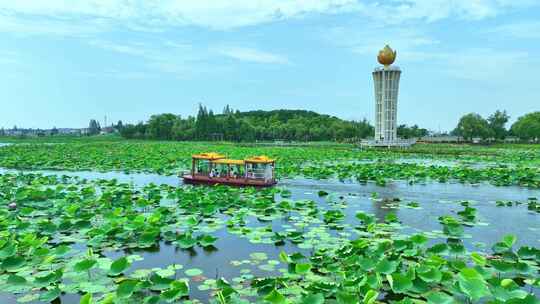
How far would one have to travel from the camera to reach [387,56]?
58156 millimetres

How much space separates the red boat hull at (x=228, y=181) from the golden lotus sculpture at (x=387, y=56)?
45.8 metres

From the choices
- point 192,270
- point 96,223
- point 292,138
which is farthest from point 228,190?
point 292,138

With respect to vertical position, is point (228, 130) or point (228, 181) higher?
point (228, 130)

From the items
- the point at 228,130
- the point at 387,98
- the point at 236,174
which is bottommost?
the point at 236,174

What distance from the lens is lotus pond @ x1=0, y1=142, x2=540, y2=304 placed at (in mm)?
5641

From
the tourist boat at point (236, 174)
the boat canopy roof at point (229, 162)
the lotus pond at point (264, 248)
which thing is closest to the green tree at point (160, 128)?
the tourist boat at point (236, 174)

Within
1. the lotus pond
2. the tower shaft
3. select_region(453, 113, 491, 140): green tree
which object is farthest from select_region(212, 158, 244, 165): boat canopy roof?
select_region(453, 113, 491, 140): green tree

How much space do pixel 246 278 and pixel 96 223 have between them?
4.97 m

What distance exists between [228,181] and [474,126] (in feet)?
218

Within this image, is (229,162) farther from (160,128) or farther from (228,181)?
(160,128)

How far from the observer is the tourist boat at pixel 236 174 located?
17391 millimetres

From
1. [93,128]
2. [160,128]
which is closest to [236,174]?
[160,128]

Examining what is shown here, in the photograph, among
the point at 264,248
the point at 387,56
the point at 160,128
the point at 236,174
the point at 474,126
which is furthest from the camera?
the point at 160,128

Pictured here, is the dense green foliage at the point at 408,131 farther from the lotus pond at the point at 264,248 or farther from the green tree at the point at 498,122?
the lotus pond at the point at 264,248
